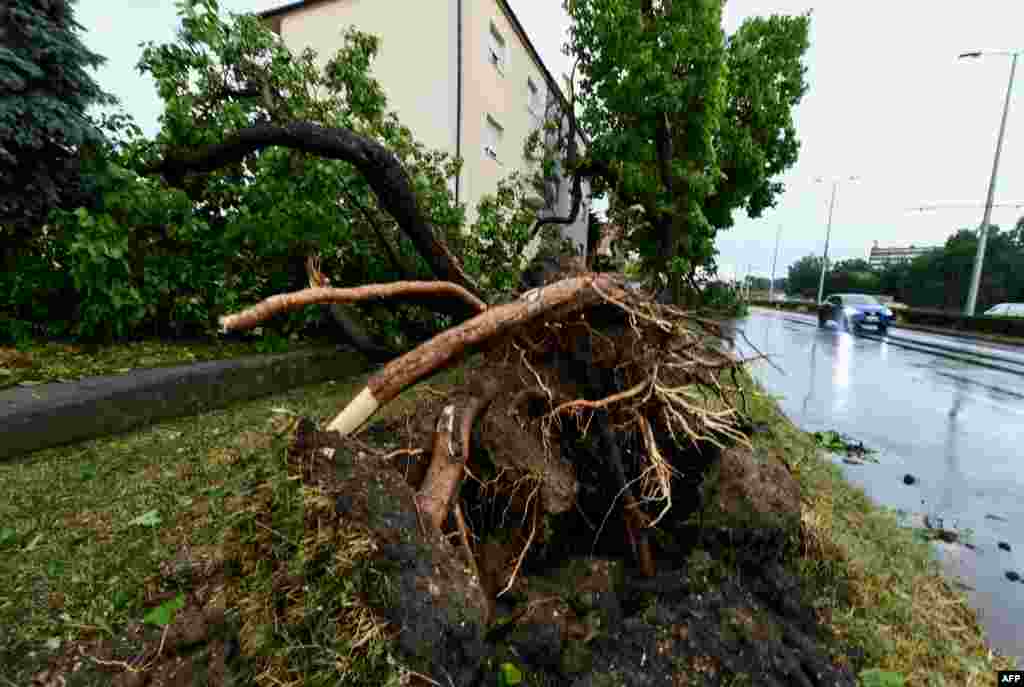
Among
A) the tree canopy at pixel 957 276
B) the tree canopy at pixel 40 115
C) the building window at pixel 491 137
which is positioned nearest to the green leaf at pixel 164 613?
the tree canopy at pixel 40 115

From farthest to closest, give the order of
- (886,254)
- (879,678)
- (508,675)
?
1. (886,254)
2. (879,678)
3. (508,675)

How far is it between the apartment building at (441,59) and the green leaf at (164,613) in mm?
8122

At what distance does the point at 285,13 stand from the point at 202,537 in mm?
12812

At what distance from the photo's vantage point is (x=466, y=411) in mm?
1739

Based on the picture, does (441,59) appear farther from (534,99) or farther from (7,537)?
(7,537)

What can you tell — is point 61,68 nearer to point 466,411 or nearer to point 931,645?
point 466,411

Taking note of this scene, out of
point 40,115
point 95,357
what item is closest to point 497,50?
point 40,115

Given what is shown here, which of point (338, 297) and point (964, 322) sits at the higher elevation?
point (338, 297)

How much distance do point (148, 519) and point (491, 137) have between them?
1123cm

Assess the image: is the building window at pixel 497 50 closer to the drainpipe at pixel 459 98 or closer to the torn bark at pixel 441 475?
the drainpipe at pixel 459 98

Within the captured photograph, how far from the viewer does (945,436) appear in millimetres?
5105

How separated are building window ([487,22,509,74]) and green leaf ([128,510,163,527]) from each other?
11403 millimetres

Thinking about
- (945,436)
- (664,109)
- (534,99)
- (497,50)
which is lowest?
(945,436)

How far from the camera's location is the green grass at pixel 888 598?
5.50ft
